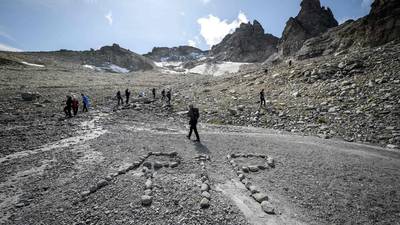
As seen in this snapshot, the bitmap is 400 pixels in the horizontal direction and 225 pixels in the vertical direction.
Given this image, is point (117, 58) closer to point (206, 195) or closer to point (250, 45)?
point (250, 45)

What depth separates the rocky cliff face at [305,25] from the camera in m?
113

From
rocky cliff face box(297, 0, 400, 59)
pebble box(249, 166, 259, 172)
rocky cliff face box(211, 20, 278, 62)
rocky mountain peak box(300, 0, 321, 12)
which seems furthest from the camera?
rocky cliff face box(211, 20, 278, 62)

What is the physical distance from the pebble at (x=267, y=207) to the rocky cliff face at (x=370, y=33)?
48.7 m

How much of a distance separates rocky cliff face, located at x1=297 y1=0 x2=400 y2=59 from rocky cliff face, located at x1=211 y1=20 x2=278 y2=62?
10537 cm

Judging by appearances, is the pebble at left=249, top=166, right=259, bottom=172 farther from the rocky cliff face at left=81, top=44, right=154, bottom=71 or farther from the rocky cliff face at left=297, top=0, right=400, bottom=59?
the rocky cliff face at left=81, top=44, right=154, bottom=71

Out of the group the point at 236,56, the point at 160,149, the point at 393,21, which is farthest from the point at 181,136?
the point at 236,56

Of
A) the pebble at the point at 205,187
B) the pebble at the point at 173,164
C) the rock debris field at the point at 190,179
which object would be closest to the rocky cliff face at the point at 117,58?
the rock debris field at the point at 190,179

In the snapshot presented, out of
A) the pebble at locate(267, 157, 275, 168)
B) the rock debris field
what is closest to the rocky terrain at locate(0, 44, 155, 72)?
the rock debris field

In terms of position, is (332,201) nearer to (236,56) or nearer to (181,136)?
(181,136)

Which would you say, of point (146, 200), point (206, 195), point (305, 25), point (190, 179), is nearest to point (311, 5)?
point (305, 25)

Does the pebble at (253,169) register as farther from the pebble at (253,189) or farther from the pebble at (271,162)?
the pebble at (253,189)

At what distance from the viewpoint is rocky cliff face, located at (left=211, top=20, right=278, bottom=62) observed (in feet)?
560

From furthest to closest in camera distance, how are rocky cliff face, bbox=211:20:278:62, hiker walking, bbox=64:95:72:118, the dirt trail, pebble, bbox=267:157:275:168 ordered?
rocky cliff face, bbox=211:20:278:62, hiker walking, bbox=64:95:72:118, pebble, bbox=267:157:275:168, the dirt trail

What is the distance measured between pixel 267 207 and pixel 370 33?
5656cm
